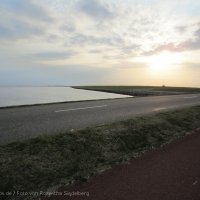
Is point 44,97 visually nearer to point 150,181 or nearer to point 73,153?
point 73,153

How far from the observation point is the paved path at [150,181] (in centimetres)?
461

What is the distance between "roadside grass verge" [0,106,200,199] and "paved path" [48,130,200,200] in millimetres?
326

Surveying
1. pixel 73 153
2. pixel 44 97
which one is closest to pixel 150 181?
pixel 73 153

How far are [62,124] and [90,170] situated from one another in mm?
4272

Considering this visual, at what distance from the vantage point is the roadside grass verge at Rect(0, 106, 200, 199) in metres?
4.94

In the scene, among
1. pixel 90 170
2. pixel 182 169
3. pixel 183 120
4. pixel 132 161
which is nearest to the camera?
pixel 90 170

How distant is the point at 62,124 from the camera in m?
9.60

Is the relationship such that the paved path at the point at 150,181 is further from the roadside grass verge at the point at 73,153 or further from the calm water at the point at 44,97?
the calm water at the point at 44,97

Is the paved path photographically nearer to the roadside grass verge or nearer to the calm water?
the roadside grass verge

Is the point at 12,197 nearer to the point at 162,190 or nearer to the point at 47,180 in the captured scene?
the point at 47,180

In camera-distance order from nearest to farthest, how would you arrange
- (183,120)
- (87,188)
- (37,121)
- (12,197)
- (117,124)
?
(12,197) → (87,188) → (117,124) → (37,121) → (183,120)

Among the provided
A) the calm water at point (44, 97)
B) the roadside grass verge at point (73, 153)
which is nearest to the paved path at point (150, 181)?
the roadside grass verge at point (73, 153)

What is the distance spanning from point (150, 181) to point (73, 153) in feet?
6.64

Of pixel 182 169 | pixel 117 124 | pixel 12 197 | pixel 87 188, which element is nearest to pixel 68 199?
pixel 87 188
